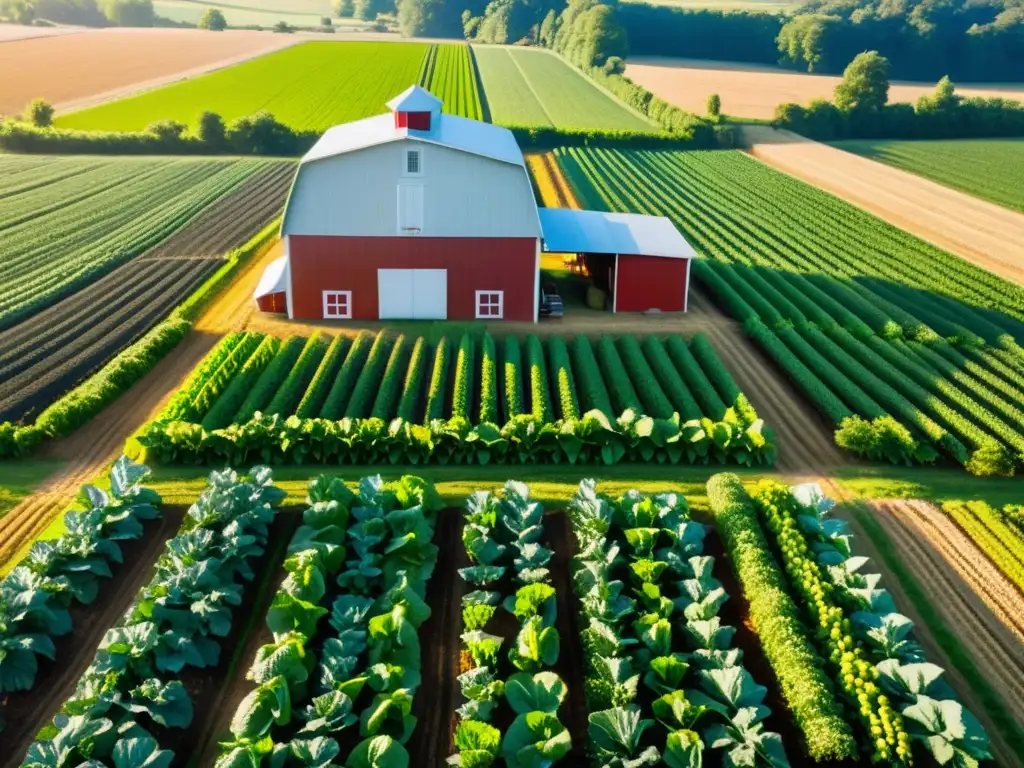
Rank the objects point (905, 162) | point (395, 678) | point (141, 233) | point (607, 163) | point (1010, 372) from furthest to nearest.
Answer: point (905, 162)
point (607, 163)
point (141, 233)
point (1010, 372)
point (395, 678)

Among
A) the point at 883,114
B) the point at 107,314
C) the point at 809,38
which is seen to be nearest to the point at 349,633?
the point at 107,314

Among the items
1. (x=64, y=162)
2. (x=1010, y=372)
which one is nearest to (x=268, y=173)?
(x=64, y=162)

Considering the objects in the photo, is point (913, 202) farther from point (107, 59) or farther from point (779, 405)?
point (107, 59)

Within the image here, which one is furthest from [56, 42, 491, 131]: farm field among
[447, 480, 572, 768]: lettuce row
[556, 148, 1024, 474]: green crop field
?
[447, 480, 572, 768]: lettuce row

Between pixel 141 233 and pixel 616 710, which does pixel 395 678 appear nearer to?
pixel 616 710

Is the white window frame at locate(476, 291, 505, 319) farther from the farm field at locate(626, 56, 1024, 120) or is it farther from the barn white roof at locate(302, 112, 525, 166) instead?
the farm field at locate(626, 56, 1024, 120)
